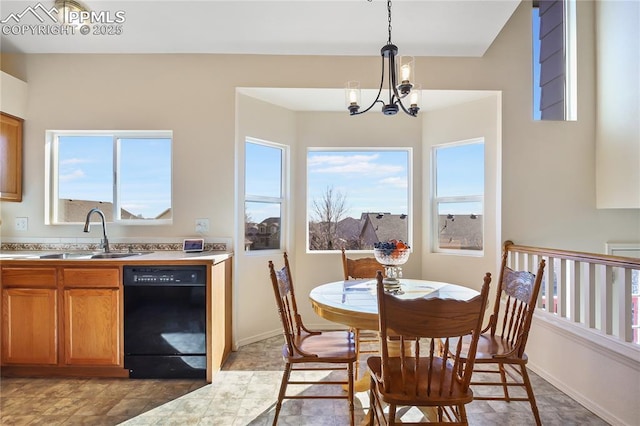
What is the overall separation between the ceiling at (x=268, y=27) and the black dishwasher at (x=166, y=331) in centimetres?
199

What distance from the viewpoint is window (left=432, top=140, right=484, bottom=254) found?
3.27m

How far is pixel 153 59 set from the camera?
9.68 ft

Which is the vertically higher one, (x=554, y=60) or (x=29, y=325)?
(x=554, y=60)

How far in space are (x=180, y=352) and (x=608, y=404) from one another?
288 centimetres

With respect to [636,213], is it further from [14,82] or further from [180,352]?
[14,82]

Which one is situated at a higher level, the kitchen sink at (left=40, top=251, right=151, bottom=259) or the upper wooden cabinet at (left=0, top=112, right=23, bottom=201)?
the upper wooden cabinet at (left=0, top=112, right=23, bottom=201)

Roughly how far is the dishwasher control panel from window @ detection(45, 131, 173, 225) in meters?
0.78

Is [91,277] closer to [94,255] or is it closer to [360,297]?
[94,255]

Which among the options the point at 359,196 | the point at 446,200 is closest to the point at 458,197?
the point at 446,200

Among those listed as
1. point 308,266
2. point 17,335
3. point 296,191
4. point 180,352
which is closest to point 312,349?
point 180,352

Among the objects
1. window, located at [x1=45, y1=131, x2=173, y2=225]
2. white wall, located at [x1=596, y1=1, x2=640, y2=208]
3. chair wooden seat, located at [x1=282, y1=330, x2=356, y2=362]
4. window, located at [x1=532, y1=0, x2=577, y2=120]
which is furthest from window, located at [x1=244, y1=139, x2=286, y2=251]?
white wall, located at [x1=596, y1=1, x2=640, y2=208]

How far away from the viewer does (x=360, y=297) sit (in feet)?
6.07

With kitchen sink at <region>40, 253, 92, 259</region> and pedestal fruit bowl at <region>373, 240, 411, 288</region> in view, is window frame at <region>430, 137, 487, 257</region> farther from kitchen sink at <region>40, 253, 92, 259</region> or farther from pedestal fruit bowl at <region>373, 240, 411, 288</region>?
kitchen sink at <region>40, 253, 92, 259</region>

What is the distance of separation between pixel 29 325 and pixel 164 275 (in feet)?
3.63
